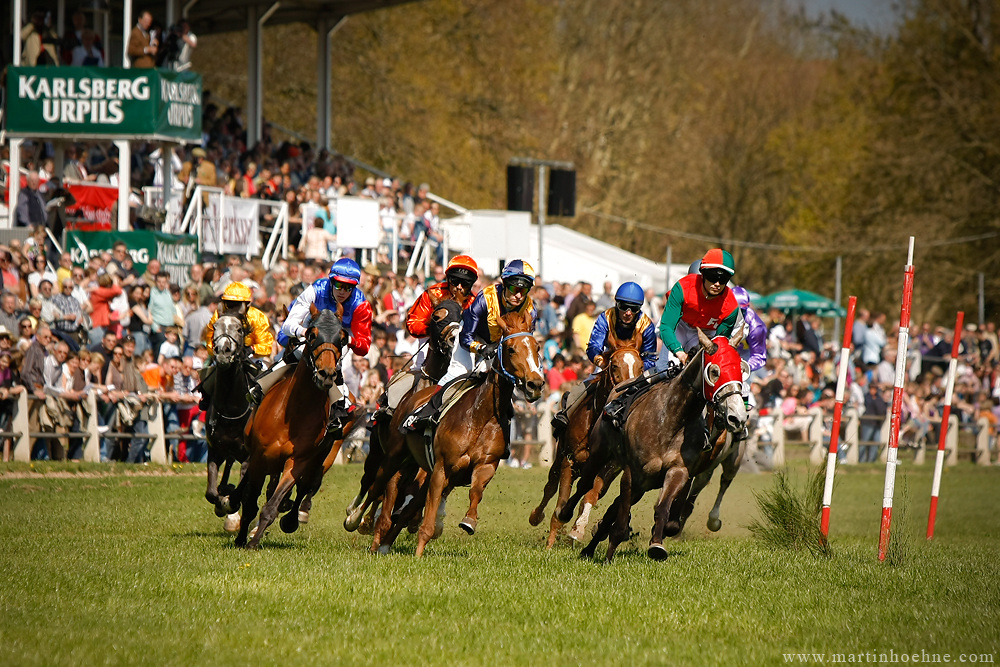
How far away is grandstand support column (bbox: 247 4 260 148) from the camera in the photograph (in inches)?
1267

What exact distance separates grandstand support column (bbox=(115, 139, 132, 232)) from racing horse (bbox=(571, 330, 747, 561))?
45.7ft

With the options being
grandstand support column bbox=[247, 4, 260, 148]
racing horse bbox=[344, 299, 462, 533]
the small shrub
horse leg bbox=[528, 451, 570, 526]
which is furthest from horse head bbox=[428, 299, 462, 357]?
grandstand support column bbox=[247, 4, 260, 148]

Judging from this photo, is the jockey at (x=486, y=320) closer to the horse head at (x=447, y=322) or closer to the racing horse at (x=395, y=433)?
the horse head at (x=447, y=322)

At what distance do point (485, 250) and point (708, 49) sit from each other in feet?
113

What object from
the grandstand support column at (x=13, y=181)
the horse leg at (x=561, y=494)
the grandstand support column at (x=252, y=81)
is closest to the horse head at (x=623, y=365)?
the horse leg at (x=561, y=494)

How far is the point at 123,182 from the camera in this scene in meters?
23.9

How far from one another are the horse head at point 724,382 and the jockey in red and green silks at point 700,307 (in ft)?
2.33

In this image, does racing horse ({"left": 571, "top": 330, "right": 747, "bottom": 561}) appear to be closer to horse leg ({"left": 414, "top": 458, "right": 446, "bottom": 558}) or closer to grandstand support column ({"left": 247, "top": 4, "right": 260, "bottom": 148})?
horse leg ({"left": 414, "top": 458, "right": 446, "bottom": 558})

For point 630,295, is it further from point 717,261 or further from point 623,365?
point 717,261

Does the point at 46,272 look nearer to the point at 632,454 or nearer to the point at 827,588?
the point at 632,454

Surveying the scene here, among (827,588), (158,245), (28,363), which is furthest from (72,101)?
(827,588)

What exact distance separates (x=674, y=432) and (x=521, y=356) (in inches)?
58.8

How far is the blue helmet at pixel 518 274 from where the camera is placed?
11523 millimetres

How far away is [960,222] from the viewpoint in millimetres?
42469
